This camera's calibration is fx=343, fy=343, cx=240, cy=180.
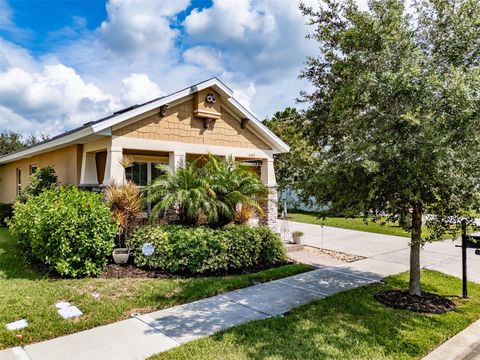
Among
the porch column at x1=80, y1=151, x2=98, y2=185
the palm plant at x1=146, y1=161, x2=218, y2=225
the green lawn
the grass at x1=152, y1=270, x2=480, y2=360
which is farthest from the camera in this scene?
the green lawn

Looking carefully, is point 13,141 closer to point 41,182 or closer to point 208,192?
point 41,182

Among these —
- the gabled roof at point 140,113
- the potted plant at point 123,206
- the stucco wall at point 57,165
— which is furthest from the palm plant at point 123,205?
Result: the stucco wall at point 57,165

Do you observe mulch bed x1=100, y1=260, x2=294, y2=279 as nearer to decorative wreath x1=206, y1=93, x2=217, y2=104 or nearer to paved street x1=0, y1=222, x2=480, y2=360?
paved street x1=0, y1=222, x2=480, y2=360

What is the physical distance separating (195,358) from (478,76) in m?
5.56

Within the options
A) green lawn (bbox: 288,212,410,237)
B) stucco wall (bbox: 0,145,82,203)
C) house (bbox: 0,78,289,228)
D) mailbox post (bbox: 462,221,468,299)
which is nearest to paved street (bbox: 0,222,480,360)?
mailbox post (bbox: 462,221,468,299)

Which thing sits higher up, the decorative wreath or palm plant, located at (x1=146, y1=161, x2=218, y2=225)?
the decorative wreath

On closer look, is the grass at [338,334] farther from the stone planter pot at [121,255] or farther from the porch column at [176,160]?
the porch column at [176,160]

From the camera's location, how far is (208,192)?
945 cm

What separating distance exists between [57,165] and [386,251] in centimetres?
1209

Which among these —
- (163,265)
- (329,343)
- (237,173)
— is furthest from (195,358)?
(237,173)

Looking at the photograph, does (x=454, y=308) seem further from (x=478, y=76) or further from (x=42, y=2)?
(x=42, y=2)

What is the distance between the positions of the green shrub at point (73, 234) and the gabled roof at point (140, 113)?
211cm

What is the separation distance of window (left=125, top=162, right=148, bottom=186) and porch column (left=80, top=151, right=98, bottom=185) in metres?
1.05

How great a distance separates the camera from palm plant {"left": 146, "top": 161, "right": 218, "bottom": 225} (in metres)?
9.01
